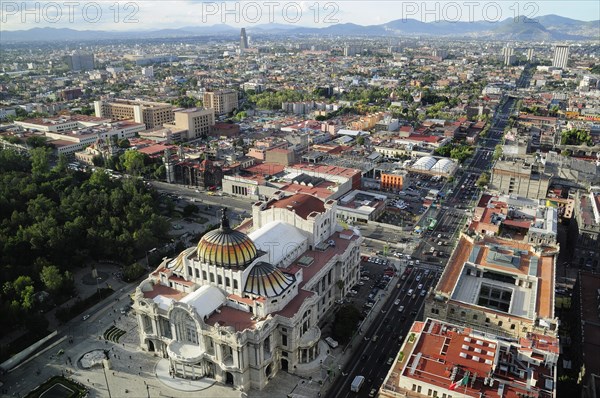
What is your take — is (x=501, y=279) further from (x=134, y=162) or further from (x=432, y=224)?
(x=134, y=162)

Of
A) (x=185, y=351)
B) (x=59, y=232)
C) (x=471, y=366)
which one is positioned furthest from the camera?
(x=59, y=232)

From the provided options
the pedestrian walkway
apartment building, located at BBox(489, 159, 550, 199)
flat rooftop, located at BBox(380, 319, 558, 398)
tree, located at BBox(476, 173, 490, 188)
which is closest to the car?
flat rooftop, located at BBox(380, 319, 558, 398)

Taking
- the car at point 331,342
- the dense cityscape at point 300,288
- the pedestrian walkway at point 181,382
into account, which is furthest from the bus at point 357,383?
the pedestrian walkway at point 181,382

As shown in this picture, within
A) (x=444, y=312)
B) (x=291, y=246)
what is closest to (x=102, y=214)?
(x=291, y=246)

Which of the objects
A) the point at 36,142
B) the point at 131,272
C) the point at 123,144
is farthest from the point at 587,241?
the point at 36,142

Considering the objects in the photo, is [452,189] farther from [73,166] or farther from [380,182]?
[73,166]

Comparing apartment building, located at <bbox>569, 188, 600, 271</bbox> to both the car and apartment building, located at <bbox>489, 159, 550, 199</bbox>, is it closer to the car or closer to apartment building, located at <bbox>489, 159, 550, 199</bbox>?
apartment building, located at <bbox>489, 159, 550, 199</bbox>

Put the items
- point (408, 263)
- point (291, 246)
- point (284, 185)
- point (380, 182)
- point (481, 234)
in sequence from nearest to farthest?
point (291, 246) → point (481, 234) → point (408, 263) → point (284, 185) → point (380, 182)
